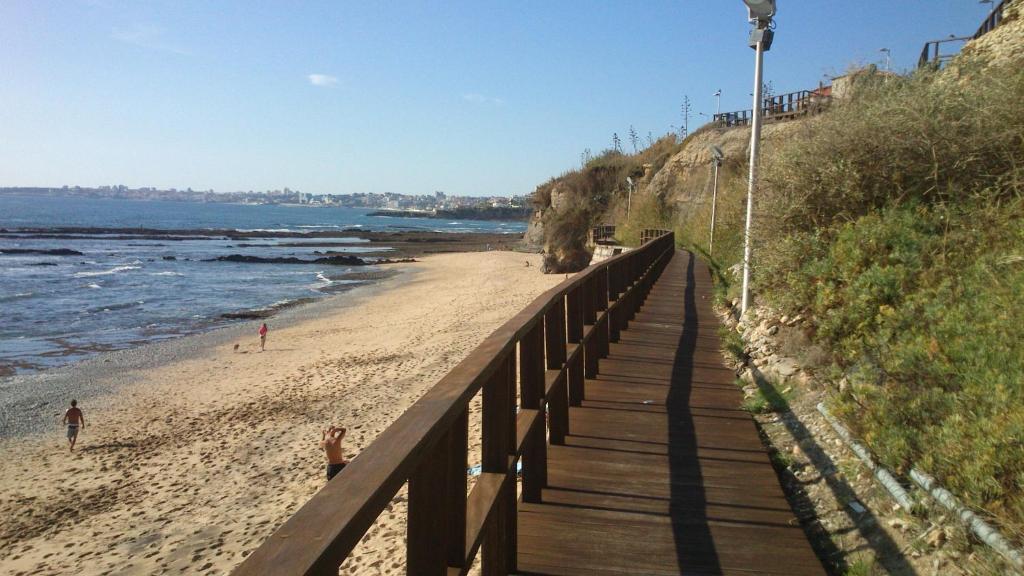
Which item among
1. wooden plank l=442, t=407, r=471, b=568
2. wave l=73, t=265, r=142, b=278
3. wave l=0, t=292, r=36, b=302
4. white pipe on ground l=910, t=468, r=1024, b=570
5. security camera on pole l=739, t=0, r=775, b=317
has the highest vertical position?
security camera on pole l=739, t=0, r=775, b=317

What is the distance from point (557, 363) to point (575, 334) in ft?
2.82

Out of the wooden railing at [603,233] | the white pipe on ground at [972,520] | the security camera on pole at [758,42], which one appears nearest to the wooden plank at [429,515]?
the white pipe on ground at [972,520]

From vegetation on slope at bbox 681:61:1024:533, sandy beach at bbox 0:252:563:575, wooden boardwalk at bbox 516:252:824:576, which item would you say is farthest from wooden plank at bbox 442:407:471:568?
sandy beach at bbox 0:252:563:575

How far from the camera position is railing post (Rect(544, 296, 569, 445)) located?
4824 mm

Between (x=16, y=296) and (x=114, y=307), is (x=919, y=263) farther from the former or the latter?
(x=16, y=296)

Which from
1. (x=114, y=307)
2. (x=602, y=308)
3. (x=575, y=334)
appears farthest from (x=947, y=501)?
(x=114, y=307)

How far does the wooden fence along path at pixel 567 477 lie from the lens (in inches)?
64.8

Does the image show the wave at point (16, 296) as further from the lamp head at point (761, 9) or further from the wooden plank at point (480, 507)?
the wooden plank at point (480, 507)

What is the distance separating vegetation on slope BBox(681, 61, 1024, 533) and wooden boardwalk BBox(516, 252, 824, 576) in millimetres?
879

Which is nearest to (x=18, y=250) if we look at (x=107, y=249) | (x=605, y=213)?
(x=107, y=249)

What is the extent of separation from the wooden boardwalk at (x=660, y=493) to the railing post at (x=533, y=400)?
0.12 m

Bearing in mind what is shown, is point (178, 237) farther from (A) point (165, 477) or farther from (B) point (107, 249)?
(A) point (165, 477)

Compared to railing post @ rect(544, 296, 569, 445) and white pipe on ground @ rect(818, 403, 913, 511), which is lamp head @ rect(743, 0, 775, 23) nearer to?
white pipe on ground @ rect(818, 403, 913, 511)

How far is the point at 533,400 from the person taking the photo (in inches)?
153
